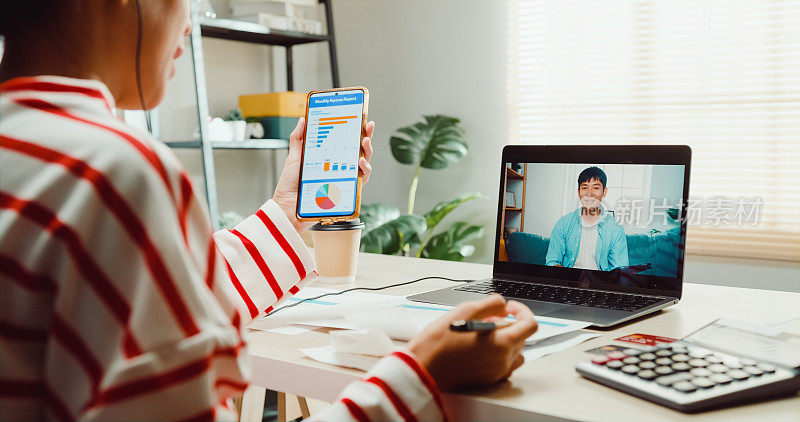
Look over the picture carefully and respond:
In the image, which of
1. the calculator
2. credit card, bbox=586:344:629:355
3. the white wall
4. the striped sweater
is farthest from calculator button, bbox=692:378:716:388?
the white wall

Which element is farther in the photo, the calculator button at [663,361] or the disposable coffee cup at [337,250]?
the disposable coffee cup at [337,250]

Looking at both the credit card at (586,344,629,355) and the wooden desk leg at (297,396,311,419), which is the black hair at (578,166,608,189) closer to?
the credit card at (586,344,629,355)

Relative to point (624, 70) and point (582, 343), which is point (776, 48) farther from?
point (582, 343)

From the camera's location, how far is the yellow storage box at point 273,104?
293 cm

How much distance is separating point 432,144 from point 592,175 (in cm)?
181

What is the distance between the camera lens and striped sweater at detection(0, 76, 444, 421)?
0.42 m

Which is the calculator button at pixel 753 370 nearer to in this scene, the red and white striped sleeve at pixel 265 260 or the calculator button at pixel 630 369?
the calculator button at pixel 630 369

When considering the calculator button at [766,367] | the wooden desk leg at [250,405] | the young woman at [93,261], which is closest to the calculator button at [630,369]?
the calculator button at [766,367]

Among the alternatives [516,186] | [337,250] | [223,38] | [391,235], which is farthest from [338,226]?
[223,38]

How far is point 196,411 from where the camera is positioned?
1.47 feet

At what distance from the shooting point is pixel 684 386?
0.62 m

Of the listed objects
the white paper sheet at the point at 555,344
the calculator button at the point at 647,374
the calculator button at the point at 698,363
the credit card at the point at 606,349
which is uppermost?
the calculator button at the point at 698,363

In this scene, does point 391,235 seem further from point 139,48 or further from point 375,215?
point 139,48

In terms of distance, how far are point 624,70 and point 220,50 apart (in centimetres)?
171
